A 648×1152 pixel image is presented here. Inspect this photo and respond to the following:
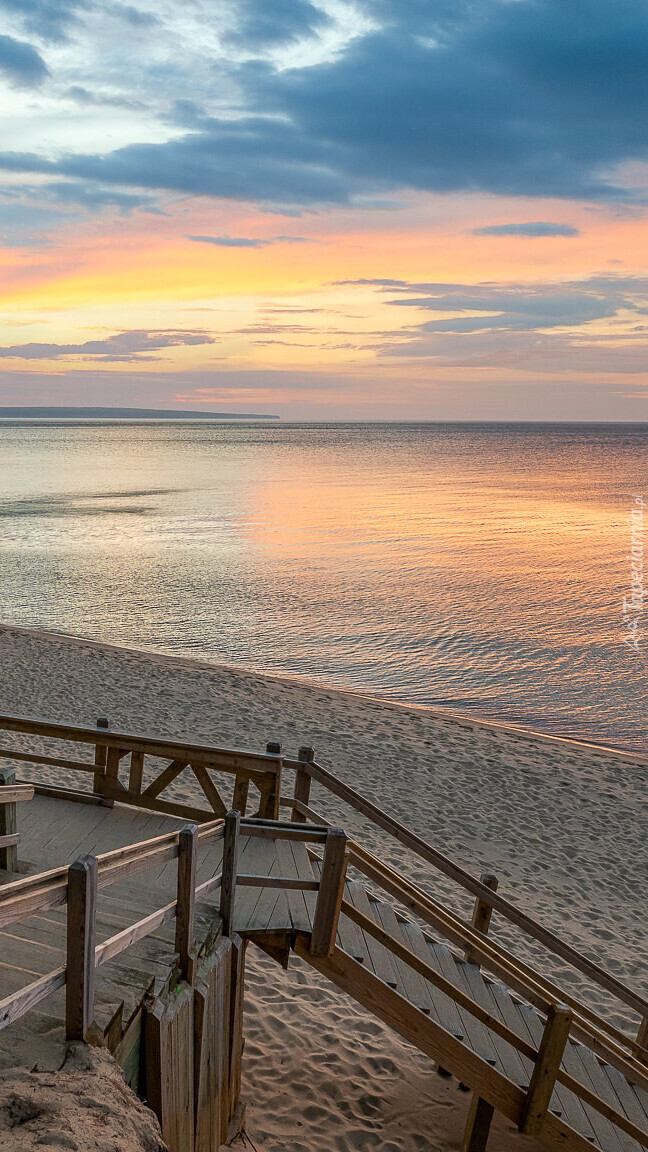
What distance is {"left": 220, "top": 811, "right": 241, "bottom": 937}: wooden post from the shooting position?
5.59 metres

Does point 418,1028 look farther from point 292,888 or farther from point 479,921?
point 479,921

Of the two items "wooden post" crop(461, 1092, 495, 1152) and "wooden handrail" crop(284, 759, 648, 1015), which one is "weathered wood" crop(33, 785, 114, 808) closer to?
"wooden handrail" crop(284, 759, 648, 1015)

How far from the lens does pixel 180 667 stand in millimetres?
23438

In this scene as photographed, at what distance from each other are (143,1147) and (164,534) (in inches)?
2139

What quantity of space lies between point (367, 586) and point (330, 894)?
1280 inches

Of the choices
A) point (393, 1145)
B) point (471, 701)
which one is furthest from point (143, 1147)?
point (471, 701)

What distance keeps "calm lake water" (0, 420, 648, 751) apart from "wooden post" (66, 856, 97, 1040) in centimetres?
1829

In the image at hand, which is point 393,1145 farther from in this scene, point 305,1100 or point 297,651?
point 297,651

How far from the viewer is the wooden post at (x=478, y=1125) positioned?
21.8 ft

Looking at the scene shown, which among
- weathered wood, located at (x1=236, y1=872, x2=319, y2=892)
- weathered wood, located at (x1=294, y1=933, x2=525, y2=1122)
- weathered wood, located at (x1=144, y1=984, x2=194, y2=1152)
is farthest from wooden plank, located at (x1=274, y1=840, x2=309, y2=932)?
weathered wood, located at (x1=144, y1=984, x2=194, y2=1152)

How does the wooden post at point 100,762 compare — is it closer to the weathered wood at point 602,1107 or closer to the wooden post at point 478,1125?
the wooden post at point 478,1125

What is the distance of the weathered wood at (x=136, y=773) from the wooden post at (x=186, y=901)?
2.59 m

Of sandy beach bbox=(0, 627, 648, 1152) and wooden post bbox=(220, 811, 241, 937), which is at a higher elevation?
wooden post bbox=(220, 811, 241, 937)

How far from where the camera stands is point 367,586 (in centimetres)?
3831
